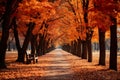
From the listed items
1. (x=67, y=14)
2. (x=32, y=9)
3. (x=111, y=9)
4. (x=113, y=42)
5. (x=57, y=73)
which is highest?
(x=32, y=9)

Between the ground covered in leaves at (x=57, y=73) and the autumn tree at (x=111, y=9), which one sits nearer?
the ground covered in leaves at (x=57, y=73)

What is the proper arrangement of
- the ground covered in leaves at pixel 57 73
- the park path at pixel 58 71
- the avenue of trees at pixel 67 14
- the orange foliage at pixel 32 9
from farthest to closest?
the orange foliage at pixel 32 9
the avenue of trees at pixel 67 14
the park path at pixel 58 71
the ground covered in leaves at pixel 57 73

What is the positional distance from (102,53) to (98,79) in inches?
585

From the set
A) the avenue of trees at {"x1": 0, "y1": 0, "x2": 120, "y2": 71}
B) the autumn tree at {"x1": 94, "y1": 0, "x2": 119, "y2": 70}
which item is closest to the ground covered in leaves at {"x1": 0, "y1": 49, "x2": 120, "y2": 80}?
the avenue of trees at {"x1": 0, "y1": 0, "x2": 120, "y2": 71}

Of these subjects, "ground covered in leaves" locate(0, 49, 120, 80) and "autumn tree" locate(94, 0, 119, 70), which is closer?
"ground covered in leaves" locate(0, 49, 120, 80)

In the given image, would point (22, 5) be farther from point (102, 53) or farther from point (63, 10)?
point (63, 10)

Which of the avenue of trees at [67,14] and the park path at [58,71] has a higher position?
the avenue of trees at [67,14]

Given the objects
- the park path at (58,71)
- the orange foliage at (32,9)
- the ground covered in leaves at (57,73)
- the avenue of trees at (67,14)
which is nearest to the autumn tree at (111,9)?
the avenue of trees at (67,14)

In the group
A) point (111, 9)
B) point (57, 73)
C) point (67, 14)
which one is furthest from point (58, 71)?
point (67, 14)

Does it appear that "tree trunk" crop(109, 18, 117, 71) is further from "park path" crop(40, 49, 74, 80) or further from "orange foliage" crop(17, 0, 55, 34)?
"orange foliage" crop(17, 0, 55, 34)

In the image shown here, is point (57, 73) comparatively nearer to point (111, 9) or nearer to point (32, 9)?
point (111, 9)

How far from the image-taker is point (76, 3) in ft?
161

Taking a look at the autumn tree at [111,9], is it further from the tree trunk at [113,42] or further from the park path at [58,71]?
the park path at [58,71]

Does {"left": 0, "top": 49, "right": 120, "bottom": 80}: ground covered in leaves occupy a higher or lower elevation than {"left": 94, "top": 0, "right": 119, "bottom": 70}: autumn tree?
lower
